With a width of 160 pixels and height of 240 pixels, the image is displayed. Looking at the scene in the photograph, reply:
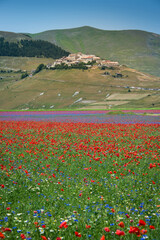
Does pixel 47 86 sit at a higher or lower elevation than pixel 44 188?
higher

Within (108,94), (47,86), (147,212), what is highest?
(47,86)

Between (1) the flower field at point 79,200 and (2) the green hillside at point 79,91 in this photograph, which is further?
(2) the green hillside at point 79,91

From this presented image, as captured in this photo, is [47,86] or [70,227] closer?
[70,227]

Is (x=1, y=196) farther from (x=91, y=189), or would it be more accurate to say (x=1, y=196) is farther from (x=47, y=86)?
(x=47, y=86)

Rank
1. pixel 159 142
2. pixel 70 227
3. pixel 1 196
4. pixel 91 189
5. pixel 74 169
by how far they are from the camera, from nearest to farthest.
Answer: pixel 70 227 < pixel 1 196 < pixel 91 189 < pixel 74 169 < pixel 159 142

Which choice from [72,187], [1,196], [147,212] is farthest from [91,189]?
[1,196]

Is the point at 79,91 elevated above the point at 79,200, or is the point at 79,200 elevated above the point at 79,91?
the point at 79,91

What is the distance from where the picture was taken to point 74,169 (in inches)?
433

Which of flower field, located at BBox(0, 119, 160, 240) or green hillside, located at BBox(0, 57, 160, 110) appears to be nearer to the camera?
flower field, located at BBox(0, 119, 160, 240)

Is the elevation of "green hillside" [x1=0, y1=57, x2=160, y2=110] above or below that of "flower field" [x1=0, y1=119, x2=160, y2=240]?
above

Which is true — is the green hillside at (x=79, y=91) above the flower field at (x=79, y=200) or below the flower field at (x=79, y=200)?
above

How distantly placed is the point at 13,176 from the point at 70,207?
3.87 m

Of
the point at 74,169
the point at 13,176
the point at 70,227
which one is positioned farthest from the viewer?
the point at 74,169

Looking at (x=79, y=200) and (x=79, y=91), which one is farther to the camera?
(x=79, y=91)
